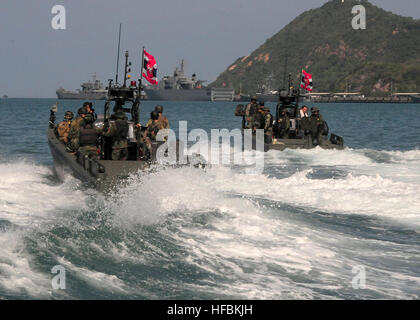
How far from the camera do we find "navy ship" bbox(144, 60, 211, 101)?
188 metres

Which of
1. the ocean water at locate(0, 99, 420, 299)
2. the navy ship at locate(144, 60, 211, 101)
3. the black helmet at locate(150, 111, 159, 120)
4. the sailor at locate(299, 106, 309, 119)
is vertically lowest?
the ocean water at locate(0, 99, 420, 299)

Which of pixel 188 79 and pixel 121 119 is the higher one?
pixel 188 79

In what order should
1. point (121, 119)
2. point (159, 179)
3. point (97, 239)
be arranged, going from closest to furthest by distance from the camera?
point (97, 239), point (159, 179), point (121, 119)

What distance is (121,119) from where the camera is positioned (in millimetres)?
14375

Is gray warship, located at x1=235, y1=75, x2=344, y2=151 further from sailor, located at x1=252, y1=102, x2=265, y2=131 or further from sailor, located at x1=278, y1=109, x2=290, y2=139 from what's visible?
sailor, located at x1=252, y1=102, x2=265, y2=131

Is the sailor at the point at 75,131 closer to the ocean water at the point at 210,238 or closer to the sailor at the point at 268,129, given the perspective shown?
the ocean water at the point at 210,238

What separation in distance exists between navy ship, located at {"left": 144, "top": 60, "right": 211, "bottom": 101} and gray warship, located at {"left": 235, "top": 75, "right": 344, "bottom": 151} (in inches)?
6380

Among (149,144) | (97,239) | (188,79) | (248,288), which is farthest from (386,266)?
(188,79)

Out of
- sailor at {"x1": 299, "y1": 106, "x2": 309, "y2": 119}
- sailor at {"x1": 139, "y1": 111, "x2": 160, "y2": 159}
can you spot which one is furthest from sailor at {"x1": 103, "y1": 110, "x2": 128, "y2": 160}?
sailor at {"x1": 299, "y1": 106, "x2": 309, "y2": 119}

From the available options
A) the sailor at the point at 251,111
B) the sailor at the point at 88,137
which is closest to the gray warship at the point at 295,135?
the sailor at the point at 251,111

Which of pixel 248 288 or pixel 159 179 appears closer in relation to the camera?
pixel 248 288

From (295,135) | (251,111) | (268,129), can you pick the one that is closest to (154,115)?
(268,129)
